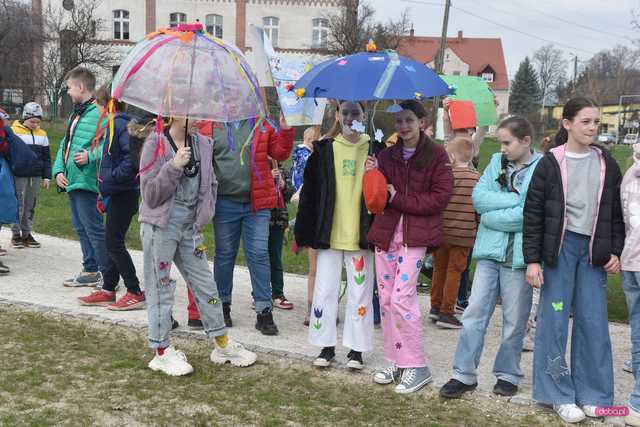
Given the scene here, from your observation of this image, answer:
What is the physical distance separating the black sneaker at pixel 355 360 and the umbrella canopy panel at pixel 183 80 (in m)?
1.88

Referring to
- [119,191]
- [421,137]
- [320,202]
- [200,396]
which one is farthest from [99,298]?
[421,137]

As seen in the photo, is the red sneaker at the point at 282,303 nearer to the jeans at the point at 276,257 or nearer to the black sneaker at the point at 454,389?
the jeans at the point at 276,257

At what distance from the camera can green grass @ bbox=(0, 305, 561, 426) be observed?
423 centimetres

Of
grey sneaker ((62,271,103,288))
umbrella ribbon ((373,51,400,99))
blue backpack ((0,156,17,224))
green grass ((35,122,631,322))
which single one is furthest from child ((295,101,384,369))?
blue backpack ((0,156,17,224))

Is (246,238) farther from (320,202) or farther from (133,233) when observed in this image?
(133,233)

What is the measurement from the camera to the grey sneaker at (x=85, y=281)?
7.32 meters

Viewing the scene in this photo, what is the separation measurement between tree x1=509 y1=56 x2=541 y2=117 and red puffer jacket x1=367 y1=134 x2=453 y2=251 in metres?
79.4

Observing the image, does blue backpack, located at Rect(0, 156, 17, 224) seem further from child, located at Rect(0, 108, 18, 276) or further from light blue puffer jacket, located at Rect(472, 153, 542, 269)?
light blue puffer jacket, located at Rect(472, 153, 542, 269)

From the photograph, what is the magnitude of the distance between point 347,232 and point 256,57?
1.82 metres

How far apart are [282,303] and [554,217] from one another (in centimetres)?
322

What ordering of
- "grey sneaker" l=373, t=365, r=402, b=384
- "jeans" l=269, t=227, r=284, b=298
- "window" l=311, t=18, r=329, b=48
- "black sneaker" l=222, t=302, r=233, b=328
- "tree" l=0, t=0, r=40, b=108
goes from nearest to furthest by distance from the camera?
"grey sneaker" l=373, t=365, r=402, b=384 < "black sneaker" l=222, t=302, r=233, b=328 < "jeans" l=269, t=227, r=284, b=298 < "tree" l=0, t=0, r=40, b=108 < "window" l=311, t=18, r=329, b=48

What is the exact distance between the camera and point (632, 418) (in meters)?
4.21

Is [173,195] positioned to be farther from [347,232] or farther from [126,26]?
[126,26]

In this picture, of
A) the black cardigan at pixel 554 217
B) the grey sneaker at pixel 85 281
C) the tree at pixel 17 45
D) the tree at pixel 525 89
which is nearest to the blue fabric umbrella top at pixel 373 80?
the black cardigan at pixel 554 217
